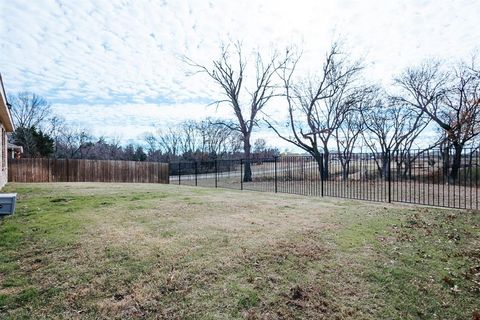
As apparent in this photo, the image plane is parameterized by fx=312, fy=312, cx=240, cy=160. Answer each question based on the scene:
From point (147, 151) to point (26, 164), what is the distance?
1272 inches

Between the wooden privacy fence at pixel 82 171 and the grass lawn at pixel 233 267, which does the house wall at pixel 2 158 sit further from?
the grass lawn at pixel 233 267

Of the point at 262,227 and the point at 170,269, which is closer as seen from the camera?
the point at 170,269

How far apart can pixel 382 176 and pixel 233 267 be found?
9.36 m

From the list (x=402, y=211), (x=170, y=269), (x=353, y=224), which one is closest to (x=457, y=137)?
(x=402, y=211)

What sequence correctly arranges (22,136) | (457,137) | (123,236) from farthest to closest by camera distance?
1. (22,136)
2. (457,137)
3. (123,236)

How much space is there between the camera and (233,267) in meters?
3.56

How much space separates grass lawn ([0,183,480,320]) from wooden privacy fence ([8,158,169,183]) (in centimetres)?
Answer: 1544

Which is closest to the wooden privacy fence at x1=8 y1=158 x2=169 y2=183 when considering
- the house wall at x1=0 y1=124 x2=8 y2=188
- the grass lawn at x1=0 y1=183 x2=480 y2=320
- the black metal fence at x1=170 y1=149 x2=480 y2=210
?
the house wall at x1=0 y1=124 x2=8 y2=188

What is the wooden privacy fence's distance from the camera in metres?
18.8

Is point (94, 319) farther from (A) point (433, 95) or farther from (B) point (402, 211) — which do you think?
(A) point (433, 95)

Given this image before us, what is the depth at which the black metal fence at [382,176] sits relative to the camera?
31.0 ft

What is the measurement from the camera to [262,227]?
5262 mm

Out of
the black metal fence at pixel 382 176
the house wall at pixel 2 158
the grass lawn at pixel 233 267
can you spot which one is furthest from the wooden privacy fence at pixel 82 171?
the grass lawn at pixel 233 267

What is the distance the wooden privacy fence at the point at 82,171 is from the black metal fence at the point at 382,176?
7017 mm
